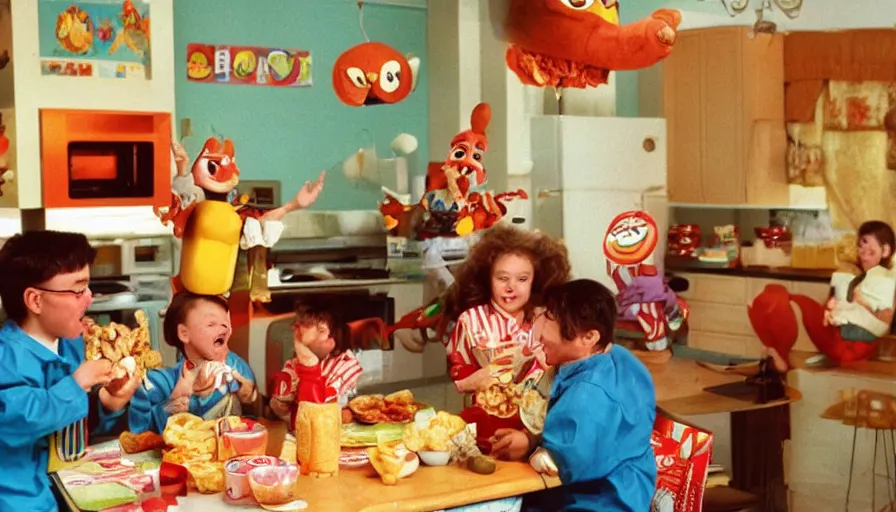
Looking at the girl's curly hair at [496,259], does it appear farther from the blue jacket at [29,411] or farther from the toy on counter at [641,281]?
the blue jacket at [29,411]

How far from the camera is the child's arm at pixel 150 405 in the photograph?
2.57 metres

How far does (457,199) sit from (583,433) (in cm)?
100

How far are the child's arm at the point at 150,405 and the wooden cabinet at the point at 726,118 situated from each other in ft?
6.14

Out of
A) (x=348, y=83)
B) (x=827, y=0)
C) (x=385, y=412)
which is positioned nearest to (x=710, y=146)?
(x=827, y=0)

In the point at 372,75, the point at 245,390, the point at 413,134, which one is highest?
the point at 372,75

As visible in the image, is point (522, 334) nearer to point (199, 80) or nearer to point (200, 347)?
point (200, 347)

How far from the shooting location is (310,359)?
263 centimetres

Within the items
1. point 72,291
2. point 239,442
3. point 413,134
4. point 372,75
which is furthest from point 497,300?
point 72,291

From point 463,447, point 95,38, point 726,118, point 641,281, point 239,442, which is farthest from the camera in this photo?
point 726,118

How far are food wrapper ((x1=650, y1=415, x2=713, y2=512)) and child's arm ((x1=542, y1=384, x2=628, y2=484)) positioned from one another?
36cm

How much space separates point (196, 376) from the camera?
260 centimetres

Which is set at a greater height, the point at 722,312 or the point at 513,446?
the point at 722,312

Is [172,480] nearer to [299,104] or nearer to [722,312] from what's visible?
[299,104]

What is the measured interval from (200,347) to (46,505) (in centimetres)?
54
